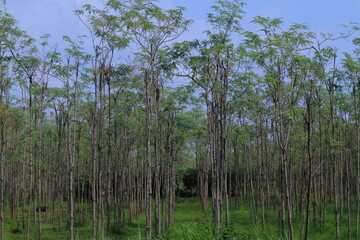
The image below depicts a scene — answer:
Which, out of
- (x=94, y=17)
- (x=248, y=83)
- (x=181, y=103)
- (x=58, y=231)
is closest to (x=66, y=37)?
(x=94, y=17)

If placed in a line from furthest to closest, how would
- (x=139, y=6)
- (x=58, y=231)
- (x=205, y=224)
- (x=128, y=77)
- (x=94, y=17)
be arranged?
(x=58, y=231) → (x=128, y=77) → (x=94, y=17) → (x=139, y=6) → (x=205, y=224)

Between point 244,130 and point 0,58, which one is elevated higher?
point 0,58

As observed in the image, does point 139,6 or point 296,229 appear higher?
point 139,6

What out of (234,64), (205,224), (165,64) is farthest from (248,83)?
(205,224)

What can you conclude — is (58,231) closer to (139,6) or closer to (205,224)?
(139,6)

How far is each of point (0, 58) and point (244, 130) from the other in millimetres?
11148

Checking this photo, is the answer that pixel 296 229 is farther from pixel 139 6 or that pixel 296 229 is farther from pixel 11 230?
pixel 11 230

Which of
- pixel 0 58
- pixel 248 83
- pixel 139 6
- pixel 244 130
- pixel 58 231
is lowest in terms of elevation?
pixel 58 231

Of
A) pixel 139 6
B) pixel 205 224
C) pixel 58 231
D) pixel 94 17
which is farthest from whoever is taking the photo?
pixel 58 231

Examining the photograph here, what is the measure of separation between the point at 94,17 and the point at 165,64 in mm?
3255

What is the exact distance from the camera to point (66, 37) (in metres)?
14.0

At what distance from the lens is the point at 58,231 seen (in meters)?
17.8

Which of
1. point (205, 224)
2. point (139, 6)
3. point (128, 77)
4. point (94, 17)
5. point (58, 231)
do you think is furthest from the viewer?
point (58, 231)

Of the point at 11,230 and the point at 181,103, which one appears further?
the point at 11,230
